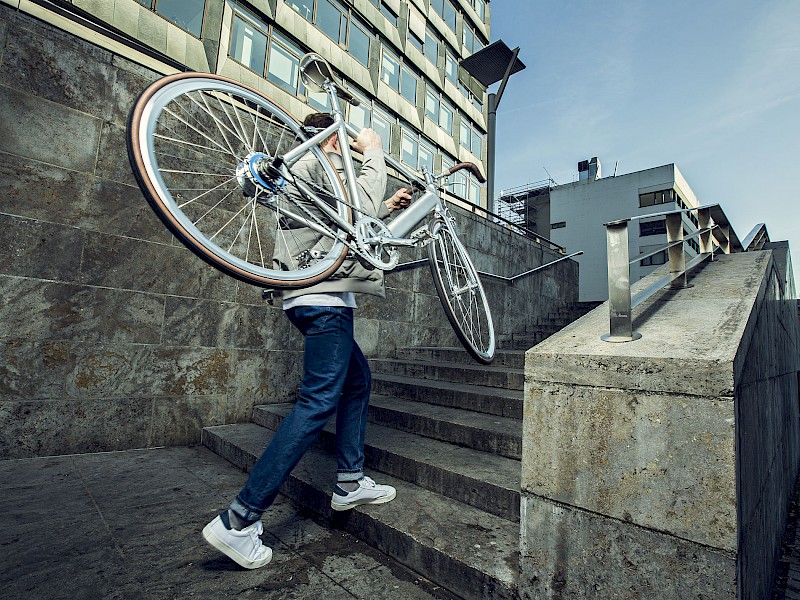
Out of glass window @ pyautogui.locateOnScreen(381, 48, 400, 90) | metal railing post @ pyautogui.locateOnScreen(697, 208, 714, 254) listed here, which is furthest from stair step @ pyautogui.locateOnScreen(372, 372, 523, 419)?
glass window @ pyautogui.locateOnScreen(381, 48, 400, 90)

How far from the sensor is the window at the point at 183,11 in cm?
1112

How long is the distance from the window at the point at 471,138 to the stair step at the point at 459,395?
24.1m

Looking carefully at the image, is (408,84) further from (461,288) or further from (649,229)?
(649,229)

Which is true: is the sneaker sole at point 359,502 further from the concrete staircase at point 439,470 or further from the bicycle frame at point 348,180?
the bicycle frame at point 348,180

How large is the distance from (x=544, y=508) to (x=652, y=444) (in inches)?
19.2

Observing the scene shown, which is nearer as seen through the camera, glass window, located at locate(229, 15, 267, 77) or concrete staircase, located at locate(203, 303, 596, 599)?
concrete staircase, located at locate(203, 303, 596, 599)

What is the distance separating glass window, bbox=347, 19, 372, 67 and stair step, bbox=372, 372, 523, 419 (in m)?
17.7

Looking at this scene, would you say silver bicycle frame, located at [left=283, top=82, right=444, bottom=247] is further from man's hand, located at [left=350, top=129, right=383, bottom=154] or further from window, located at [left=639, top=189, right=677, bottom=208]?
window, located at [left=639, top=189, right=677, bottom=208]

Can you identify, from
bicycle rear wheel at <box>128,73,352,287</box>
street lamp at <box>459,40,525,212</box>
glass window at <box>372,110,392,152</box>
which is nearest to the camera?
bicycle rear wheel at <box>128,73,352,287</box>

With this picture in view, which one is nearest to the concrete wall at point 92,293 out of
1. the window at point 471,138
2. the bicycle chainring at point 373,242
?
the bicycle chainring at point 373,242

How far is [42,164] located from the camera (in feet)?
11.2

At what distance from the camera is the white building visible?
128 ft

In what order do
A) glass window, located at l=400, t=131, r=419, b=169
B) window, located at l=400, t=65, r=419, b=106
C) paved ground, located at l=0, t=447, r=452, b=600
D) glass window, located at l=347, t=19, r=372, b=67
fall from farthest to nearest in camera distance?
window, located at l=400, t=65, r=419, b=106 < glass window, located at l=400, t=131, r=419, b=169 < glass window, located at l=347, t=19, r=372, b=67 < paved ground, located at l=0, t=447, r=452, b=600

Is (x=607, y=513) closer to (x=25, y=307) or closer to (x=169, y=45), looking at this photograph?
(x=25, y=307)
